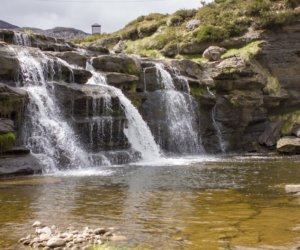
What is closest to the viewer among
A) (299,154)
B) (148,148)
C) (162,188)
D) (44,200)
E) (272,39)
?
(44,200)

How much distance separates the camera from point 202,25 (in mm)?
57312

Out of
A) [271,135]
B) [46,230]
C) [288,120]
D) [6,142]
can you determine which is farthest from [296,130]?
[46,230]

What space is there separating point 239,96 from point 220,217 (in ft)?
101

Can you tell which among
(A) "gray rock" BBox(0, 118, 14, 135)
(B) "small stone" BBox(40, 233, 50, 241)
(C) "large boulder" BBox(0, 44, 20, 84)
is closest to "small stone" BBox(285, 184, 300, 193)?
(B) "small stone" BBox(40, 233, 50, 241)

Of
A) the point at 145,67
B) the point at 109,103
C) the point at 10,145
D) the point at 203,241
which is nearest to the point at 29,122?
the point at 10,145

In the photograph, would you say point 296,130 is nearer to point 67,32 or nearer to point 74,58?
point 74,58

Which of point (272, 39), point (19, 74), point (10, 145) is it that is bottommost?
point (10, 145)

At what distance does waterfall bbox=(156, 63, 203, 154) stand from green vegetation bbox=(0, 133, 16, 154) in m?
16.6

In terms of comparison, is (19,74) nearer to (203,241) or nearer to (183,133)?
(183,133)

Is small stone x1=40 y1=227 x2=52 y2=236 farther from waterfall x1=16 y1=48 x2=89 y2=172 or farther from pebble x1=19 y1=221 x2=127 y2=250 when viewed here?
waterfall x1=16 y1=48 x2=89 y2=172

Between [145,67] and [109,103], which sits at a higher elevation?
[145,67]

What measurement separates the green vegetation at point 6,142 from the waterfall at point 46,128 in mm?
1896

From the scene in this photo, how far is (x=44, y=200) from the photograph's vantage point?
56.5ft

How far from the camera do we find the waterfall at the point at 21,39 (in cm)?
3728
